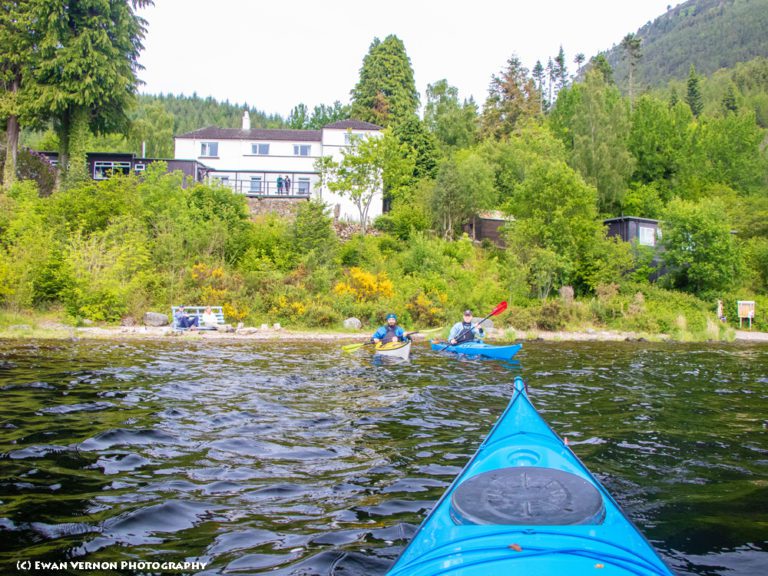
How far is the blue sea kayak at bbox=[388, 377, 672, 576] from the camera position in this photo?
3.04m

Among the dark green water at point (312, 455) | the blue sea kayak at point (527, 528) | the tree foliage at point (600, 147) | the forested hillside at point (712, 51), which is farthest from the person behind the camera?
the forested hillside at point (712, 51)

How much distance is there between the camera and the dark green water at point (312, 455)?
14.6ft

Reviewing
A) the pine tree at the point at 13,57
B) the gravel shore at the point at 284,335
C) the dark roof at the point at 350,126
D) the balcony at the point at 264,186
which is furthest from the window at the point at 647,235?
the pine tree at the point at 13,57

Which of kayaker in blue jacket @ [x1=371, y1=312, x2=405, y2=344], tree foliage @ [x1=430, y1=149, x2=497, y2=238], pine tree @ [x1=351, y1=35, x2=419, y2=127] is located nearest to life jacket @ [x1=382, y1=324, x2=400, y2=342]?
kayaker in blue jacket @ [x1=371, y1=312, x2=405, y2=344]

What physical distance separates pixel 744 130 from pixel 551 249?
27839mm

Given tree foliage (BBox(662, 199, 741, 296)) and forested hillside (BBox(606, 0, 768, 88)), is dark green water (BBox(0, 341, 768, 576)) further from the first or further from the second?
forested hillside (BBox(606, 0, 768, 88))

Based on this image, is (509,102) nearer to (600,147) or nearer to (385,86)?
(385,86)

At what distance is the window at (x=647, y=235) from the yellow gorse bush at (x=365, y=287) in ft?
53.9

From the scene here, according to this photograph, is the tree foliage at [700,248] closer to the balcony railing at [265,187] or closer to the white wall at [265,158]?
the white wall at [265,158]

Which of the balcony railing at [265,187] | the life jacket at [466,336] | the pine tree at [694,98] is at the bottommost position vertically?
the life jacket at [466,336]

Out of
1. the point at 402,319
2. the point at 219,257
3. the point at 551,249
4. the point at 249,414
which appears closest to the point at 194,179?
the point at 219,257

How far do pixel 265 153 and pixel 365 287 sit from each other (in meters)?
23.3

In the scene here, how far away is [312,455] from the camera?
6.97 m

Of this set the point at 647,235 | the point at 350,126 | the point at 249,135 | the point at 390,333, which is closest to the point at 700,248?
the point at 647,235
